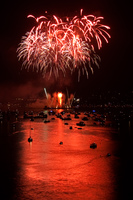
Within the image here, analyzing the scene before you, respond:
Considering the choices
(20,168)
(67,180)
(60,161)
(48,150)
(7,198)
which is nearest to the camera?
(7,198)

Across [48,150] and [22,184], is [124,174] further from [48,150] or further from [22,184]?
[48,150]

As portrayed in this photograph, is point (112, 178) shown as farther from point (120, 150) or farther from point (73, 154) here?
point (120, 150)

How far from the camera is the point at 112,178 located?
18.4 metres

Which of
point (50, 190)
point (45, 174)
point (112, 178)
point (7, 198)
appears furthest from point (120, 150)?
point (7, 198)

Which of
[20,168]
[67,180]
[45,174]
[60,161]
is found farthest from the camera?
[60,161]

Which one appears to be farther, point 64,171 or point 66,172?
point 64,171

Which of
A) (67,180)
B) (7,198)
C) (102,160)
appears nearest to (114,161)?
(102,160)

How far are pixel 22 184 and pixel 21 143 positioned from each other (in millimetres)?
15857

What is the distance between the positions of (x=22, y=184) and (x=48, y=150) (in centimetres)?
1124

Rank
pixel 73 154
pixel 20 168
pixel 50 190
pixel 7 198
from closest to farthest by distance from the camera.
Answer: pixel 7 198 < pixel 50 190 < pixel 20 168 < pixel 73 154

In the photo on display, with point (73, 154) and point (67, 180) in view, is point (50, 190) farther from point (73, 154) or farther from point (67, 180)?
point (73, 154)

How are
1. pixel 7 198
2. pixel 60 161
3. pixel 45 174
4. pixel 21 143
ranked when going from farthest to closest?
pixel 21 143 → pixel 60 161 → pixel 45 174 → pixel 7 198

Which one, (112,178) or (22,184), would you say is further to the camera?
(112,178)

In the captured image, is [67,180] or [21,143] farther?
[21,143]
